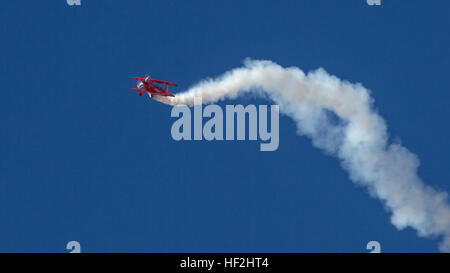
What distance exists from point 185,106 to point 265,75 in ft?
16.0

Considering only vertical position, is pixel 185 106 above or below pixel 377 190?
above

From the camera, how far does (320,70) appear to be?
81.4m
